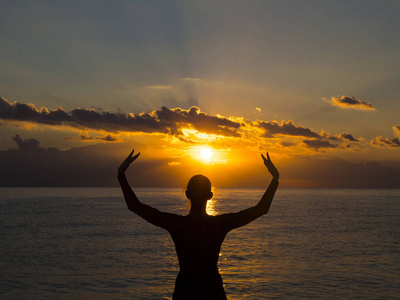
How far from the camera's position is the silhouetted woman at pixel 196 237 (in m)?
3.51

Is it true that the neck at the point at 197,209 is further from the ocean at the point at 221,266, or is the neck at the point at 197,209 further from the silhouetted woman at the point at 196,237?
the ocean at the point at 221,266

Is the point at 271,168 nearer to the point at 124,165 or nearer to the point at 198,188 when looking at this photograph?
the point at 198,188

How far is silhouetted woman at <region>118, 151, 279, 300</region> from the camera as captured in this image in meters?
3.51

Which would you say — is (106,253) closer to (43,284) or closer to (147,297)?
(43,284)

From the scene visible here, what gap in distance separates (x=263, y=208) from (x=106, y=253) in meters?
28.4

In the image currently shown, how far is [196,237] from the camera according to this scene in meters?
3.55

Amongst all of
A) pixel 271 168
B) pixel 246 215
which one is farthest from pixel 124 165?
pixel 271 168

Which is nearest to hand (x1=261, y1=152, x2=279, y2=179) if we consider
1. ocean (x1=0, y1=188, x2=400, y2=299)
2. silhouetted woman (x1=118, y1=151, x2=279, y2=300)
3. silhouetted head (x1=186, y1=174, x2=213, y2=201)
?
silhouetted woman (x1=118, y1=151, x2=279, y2=300)

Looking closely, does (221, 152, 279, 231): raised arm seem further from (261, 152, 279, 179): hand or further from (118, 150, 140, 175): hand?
(118, 150, 140, 175): hand

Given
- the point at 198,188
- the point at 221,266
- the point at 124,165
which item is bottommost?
the point at 221,266

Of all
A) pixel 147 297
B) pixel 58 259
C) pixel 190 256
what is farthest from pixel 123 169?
pixel 58 259

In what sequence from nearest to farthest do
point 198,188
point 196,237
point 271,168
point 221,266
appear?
point 196,237, point 198,188, point 271,168, point 221,266

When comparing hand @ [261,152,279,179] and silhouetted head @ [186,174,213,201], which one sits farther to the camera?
hand @ [261,152,279,179]

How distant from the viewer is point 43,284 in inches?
807
